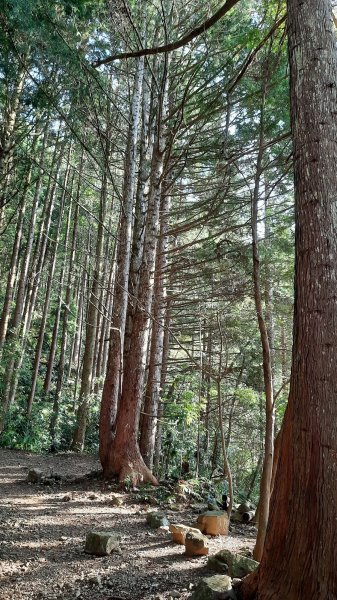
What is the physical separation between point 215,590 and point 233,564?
0.83 m

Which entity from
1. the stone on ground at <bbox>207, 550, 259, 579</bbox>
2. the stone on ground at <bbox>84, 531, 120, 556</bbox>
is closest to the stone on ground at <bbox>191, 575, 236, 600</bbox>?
the stone on ground at <bbox>207, 550, 259, 579</bbox>

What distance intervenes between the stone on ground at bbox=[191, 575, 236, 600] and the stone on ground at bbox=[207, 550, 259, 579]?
0.57 m

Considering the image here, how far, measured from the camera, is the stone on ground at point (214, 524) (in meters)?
5.13

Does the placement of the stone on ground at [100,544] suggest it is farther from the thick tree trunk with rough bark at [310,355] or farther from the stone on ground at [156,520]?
the thick tree trunk with rough bark at [310,355]

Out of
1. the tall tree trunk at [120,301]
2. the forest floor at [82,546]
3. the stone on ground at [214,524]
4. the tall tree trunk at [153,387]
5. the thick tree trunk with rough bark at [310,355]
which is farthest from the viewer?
the tall tree trunk at [153,387]

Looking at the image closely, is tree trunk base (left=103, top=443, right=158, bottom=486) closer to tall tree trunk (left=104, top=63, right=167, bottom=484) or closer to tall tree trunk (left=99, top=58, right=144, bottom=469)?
tall tree trunk (left=104, top=63, right=167, bottom=484)

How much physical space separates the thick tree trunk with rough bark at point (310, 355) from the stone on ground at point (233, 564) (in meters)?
0.84

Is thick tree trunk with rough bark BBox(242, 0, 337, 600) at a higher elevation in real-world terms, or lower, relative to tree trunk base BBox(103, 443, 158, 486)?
higher

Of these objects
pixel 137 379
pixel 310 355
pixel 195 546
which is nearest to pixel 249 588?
pixel 310 355

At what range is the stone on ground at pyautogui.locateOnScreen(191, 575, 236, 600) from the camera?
2.70 m

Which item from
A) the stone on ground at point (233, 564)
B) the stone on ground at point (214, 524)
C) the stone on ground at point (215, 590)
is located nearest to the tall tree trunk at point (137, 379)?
the stone on ground at point (214, 524)

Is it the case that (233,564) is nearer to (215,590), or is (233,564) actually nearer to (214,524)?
(215,590)

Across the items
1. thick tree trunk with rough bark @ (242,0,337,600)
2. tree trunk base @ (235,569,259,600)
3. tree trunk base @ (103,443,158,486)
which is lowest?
tree trunk base @ (235,569,259,600)

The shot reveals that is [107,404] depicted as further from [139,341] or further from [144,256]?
[144,256]
